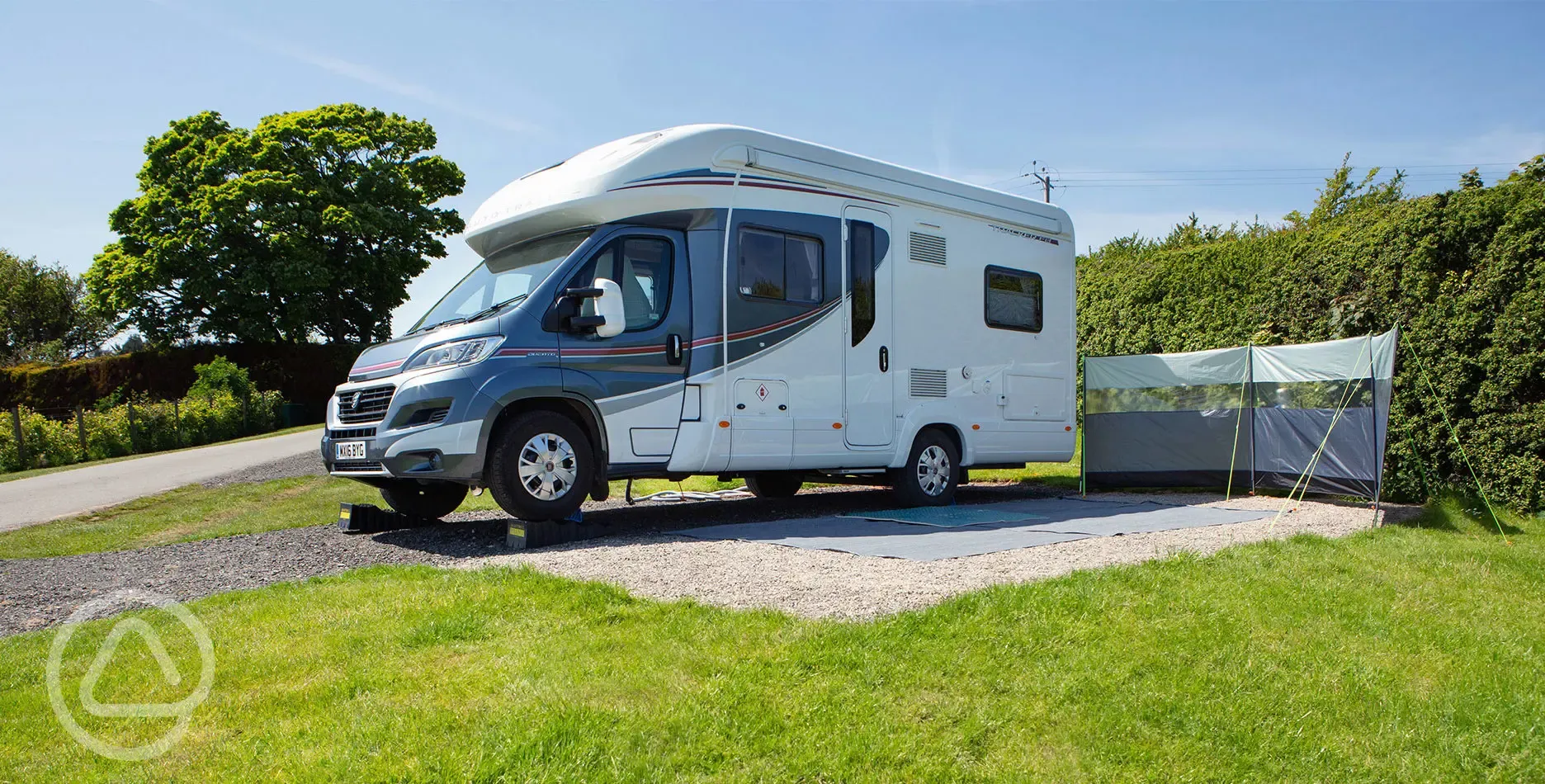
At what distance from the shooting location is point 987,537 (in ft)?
23.7

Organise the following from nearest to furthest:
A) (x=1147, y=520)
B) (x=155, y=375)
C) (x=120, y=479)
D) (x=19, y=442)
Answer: (x=1147, y=520), (x=120, y=479), (x=19, y=442), (x=155, y=375)

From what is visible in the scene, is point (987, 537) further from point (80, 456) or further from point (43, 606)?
point (80, 456)

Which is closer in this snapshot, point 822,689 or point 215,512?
point 822,689

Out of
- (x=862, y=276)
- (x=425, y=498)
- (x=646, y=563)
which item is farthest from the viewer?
(x=862, y=276)

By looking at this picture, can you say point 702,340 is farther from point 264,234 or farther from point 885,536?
point 264,234

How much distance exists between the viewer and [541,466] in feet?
23.6

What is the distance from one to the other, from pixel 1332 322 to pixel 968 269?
13.3 feet

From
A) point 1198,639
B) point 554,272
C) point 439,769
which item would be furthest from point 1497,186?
point 439,769

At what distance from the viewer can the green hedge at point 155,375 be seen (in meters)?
30.0

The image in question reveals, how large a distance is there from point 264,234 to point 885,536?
29517mm

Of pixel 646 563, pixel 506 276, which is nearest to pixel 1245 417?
pixel 646 563

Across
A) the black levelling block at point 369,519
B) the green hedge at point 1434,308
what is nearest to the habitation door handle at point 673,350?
the black levelling block at point 369,519

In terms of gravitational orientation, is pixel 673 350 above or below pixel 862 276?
below

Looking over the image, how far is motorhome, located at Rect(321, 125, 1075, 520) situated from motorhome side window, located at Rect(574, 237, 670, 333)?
0.05ft
